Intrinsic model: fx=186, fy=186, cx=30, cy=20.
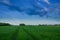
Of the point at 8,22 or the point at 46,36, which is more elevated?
the point at 8,22

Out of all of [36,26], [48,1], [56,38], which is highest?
[48,1]

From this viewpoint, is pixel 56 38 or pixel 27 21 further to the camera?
pixel 27 21

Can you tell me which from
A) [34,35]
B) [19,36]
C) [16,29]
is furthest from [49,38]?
[16,29]

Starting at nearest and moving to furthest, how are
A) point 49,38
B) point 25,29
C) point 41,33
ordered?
point 49,38, point 41,33, point 25,29

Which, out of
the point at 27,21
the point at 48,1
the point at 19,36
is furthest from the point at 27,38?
the point at 48,1

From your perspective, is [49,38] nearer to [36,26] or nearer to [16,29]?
[36,26]

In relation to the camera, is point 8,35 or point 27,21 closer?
point 8,35

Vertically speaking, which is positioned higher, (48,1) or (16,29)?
(48,1)

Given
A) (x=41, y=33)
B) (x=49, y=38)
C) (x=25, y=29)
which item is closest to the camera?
(x=49, y=38)

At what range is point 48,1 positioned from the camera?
5414mm

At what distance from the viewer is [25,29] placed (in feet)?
20.8

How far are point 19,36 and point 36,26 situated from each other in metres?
0.76

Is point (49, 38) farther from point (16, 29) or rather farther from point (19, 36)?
point (16, 29)

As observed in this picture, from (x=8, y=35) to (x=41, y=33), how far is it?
94 cm
